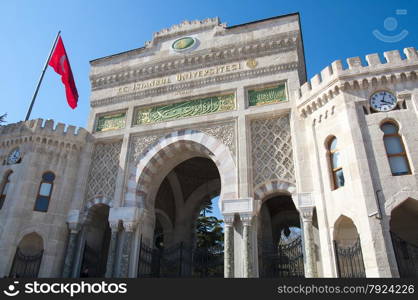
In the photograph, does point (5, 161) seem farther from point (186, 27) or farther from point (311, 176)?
point (311, 176)

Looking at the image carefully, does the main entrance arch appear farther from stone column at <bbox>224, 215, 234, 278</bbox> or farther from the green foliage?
the green foliage

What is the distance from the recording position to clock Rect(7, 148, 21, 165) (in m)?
13.3

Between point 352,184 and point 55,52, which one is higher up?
point 55,52

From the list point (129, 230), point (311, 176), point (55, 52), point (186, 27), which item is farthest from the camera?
point (55, 52)

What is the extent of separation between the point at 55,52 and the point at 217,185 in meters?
10.4

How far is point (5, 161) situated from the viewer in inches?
535

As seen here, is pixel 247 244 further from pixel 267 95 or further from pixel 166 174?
pixel 267 95

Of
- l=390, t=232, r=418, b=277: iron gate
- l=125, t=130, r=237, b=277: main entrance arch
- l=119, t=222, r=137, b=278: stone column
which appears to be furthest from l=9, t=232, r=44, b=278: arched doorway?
l=390, t=232, r=418, b=277: iron gate

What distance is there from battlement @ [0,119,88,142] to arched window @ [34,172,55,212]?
167 centimetres

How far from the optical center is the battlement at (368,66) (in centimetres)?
983

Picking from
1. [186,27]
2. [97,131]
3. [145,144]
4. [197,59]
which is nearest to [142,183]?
[145,144]

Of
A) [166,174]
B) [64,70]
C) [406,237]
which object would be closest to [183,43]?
[166,174]

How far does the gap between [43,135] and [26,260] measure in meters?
4.79

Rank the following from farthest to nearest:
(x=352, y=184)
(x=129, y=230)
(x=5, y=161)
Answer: (x=5, y=161)
(x=129, y=230)
(x=352, y=184)
